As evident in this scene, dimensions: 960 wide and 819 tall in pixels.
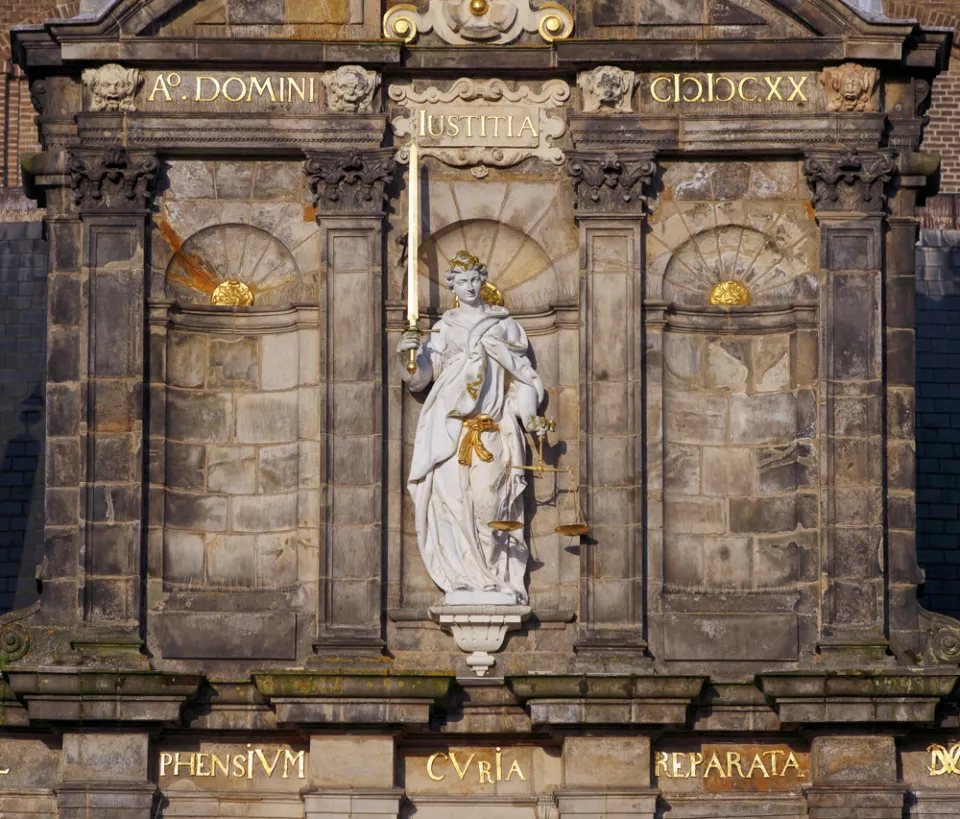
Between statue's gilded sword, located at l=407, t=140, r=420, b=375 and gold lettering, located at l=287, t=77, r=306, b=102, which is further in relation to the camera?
gold lettering, located at l=287, t=77, r=306, b=102

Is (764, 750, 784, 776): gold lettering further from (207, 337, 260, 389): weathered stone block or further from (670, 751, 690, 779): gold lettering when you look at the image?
(207, 337, 260, 389): weathered stone block

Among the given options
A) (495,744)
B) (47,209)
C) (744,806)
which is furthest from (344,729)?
(47,209)

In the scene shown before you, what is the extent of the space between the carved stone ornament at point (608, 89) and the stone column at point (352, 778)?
6275mm

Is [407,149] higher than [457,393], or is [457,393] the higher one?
[407,149]

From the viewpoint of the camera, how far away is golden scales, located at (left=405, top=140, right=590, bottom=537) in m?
31.9

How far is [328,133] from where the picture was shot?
3262cm

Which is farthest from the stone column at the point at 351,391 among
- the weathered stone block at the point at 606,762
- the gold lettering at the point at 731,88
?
the gold lettering at the point at 731,88

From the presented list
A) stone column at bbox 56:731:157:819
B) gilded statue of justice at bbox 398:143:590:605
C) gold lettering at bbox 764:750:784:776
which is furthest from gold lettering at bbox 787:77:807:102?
stone column at bbox 56:731:157:819

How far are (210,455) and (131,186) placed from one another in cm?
265

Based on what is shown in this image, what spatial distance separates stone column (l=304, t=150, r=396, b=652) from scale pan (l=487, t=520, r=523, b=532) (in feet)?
3.44

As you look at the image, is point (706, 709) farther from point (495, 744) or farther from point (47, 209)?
point (47, 209)

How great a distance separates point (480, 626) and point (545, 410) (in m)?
2.19

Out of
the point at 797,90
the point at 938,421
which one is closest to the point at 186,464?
the point at 797,90

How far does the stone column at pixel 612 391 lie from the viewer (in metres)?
32.0
